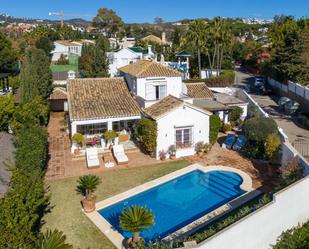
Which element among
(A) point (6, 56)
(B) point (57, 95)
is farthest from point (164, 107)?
(A) point (6, 56)

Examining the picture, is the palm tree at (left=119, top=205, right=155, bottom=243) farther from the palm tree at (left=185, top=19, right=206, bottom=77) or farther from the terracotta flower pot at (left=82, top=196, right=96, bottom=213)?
the palm tree at (left=185, top=19, right=206, bottom=77)

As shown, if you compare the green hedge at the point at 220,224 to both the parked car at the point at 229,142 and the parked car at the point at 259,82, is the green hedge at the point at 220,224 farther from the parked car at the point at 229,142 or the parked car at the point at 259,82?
the parked car at the point at 259,82

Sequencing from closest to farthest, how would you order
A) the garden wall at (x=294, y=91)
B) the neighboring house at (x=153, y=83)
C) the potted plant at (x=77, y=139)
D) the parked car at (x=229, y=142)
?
the potted plant at (x=77, y=139), the parked car at (x=229, y=142), the neighboring house at (x=153, y=83), the garden wall at (x=294, y=91)

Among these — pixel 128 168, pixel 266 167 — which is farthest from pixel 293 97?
pixel 128 168

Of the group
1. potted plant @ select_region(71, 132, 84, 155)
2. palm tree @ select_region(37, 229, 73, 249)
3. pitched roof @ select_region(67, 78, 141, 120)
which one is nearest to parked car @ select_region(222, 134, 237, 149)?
pitched roof @ select_region(67, 78, 141, 120)

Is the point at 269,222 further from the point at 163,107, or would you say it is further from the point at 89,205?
the point at 163,107

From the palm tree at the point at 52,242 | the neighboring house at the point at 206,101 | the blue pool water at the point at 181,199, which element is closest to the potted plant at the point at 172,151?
the blue pool water at the point at 181,199

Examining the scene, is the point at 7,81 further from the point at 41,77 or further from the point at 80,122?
the point at 80,122
